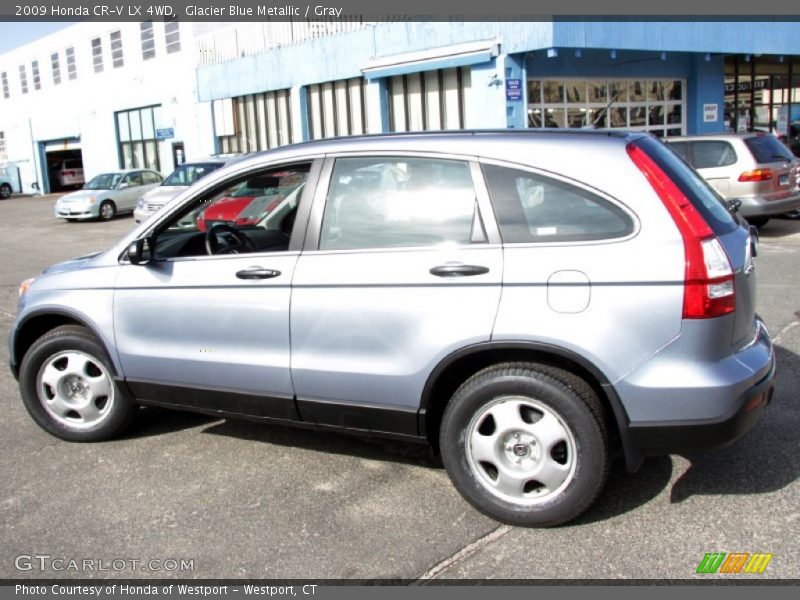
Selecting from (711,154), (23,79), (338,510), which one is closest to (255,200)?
(338,510)

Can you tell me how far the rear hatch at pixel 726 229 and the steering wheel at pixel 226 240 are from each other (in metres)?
2.37

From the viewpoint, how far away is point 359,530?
11.6 ft

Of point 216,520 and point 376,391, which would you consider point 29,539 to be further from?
point 376,391

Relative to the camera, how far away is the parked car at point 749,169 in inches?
467

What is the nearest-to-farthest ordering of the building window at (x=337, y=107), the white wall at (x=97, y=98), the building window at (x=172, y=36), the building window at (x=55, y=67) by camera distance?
the building window at (x=337, y=107), the white wall at (x=97, y=98), the building window at (x=172, y=36), the building window at (x=55, y=67)

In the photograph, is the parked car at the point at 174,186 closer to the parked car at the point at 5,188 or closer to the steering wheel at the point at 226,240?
the steering wheel at the point at 226,240

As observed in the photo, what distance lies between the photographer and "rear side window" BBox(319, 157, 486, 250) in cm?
357

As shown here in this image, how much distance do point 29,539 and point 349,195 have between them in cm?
220

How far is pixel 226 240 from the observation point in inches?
186

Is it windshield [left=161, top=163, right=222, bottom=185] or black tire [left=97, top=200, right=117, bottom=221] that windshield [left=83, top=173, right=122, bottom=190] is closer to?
black tire [left=97, top=200, right=117, bottom=221]

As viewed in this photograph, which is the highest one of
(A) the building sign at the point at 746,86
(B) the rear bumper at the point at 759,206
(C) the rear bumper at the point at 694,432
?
(A) the building sign at the point at 746,86

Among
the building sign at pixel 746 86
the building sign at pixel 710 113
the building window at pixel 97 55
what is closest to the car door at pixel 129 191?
the building window at pixel 97 55

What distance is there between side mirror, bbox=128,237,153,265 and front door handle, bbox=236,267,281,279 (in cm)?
64

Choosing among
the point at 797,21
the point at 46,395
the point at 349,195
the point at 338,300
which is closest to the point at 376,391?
the point at 338,300
